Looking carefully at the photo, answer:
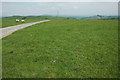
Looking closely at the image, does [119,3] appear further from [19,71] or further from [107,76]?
[19,71]

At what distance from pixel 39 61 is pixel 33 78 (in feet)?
7.62

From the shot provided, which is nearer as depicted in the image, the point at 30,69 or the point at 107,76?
the point at 107,76

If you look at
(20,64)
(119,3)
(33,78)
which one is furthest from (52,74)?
(119,3)

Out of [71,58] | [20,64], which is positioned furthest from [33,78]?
[71,58]

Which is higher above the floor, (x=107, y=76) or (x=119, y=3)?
(x=119, y=3)

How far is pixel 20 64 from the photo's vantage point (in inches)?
314

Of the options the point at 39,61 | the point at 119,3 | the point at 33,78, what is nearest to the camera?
the point at 33,78

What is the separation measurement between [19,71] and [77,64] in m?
3.62

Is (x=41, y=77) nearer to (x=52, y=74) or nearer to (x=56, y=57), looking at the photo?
(x=52, y=74)

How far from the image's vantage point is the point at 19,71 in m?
6.98

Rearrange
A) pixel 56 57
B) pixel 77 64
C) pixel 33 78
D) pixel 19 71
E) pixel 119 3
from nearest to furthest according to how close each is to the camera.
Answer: pixel 33 78, pixel 19 71, pixel 77 64, pixel 56 57, pixel 119 3

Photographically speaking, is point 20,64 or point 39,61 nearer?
point 20,64

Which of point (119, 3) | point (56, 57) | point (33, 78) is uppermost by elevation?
point (119, 3)

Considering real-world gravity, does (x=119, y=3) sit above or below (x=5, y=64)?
above
